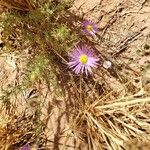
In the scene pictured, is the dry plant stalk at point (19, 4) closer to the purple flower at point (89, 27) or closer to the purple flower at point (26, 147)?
the purple flower at point (89, 27)

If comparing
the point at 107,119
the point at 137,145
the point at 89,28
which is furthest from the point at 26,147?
the point at 89,28

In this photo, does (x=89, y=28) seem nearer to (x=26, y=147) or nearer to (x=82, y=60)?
(x=82, y=60)

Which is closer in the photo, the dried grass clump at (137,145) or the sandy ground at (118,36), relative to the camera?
the dried grass clump at (137,145)

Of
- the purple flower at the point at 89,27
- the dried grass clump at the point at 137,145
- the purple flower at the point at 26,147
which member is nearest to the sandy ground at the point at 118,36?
the purple flower at the point at 89,27

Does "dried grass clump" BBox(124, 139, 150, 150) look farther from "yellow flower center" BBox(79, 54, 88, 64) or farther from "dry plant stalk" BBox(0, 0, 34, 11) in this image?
"dry plant stalk" BBox(0, 0, 34, 11)

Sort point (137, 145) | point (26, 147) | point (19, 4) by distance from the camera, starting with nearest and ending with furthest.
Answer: point (137, 145)
point (26, 147)
point (19, 4)
